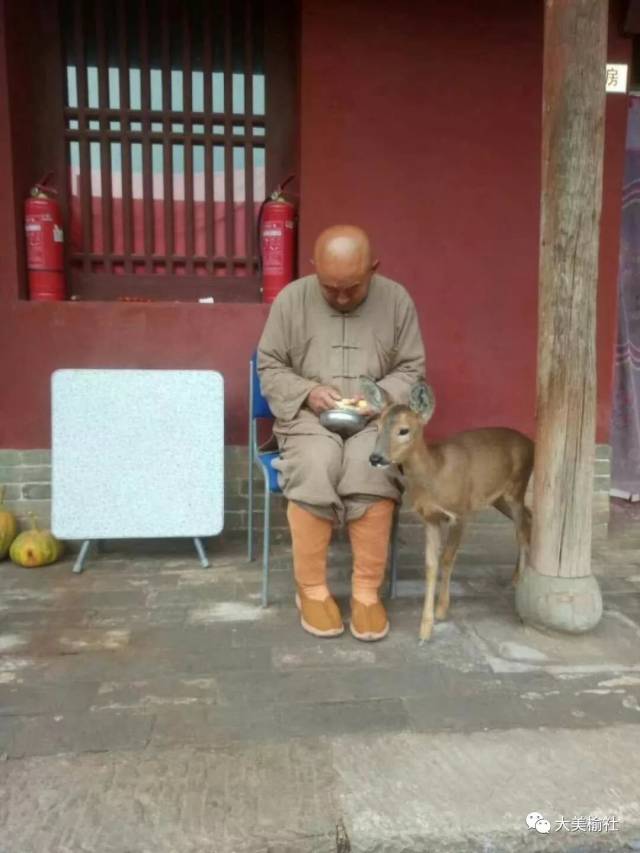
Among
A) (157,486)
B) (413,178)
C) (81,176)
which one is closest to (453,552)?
(157,486)

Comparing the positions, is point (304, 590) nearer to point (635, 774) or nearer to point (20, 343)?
point (635, 774)

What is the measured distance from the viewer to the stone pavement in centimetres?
188

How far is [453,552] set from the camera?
3.24m

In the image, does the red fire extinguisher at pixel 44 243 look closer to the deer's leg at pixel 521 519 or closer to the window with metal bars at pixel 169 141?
the window with metal bars at pixel 169 141

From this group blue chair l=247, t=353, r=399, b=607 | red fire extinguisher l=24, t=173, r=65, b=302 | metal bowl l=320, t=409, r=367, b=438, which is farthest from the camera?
red fire extinguisher l=24, t=173, r=65, b=302

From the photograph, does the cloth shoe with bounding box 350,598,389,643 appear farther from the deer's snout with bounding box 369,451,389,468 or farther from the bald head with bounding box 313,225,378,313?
the bald head with bounding box 313,225,378,313

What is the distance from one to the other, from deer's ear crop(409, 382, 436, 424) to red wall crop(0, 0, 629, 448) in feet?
5.33

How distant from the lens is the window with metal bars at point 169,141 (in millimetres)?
4590

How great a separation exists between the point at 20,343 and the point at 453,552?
9.73 ft

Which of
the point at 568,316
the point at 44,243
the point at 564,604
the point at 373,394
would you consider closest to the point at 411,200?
the point at 568,316

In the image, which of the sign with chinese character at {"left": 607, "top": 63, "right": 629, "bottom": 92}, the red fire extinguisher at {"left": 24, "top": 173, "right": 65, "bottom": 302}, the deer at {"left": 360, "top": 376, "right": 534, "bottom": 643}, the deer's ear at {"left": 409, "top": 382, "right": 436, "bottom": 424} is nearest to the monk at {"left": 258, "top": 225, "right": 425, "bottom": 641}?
the deer at {"left": 360, "top": 376, "right": 534, "bottom": 643}

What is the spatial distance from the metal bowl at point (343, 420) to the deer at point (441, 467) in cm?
9

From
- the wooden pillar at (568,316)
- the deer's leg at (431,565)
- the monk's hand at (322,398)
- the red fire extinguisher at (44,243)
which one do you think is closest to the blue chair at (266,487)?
the deer's leg at (431,565)

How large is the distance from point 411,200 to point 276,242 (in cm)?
93
